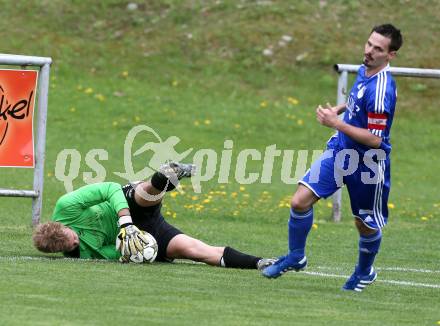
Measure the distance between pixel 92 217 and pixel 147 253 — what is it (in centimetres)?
61

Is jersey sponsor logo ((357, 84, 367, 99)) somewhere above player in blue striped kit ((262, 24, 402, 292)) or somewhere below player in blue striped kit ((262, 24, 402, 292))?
above

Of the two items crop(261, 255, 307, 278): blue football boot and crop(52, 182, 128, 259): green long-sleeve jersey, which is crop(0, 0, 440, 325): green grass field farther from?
crop(52, 182, 128, 259): green long-sleeve jersey

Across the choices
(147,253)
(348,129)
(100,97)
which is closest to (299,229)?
(348,129)

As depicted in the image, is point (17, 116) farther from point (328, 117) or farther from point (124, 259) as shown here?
point (328, 117)

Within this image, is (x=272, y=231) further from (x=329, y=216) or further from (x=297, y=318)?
(x=297, y=318)

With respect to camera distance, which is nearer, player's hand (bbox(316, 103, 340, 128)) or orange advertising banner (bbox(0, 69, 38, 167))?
player's hand (bbox(316, 103, 340, 128))

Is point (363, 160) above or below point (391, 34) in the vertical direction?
below

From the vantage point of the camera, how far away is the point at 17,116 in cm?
1291

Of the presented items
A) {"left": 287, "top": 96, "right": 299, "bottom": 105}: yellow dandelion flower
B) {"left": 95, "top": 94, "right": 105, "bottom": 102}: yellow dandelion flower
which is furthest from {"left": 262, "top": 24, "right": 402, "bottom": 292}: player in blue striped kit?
{"left": 287, "top": 96, "right": 299, "bottom": 105}: yellow dandelion flower

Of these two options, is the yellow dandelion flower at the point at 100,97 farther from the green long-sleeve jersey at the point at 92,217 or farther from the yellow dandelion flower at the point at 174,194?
the green long-sleeve jersey at the point at 92,217

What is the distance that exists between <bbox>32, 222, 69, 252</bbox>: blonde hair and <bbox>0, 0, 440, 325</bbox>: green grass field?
194mm

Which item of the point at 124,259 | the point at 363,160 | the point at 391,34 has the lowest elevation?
the point at 124,259

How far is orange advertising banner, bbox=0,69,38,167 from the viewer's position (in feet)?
42.1

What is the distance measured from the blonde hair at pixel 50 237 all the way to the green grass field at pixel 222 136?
19 centimetres
